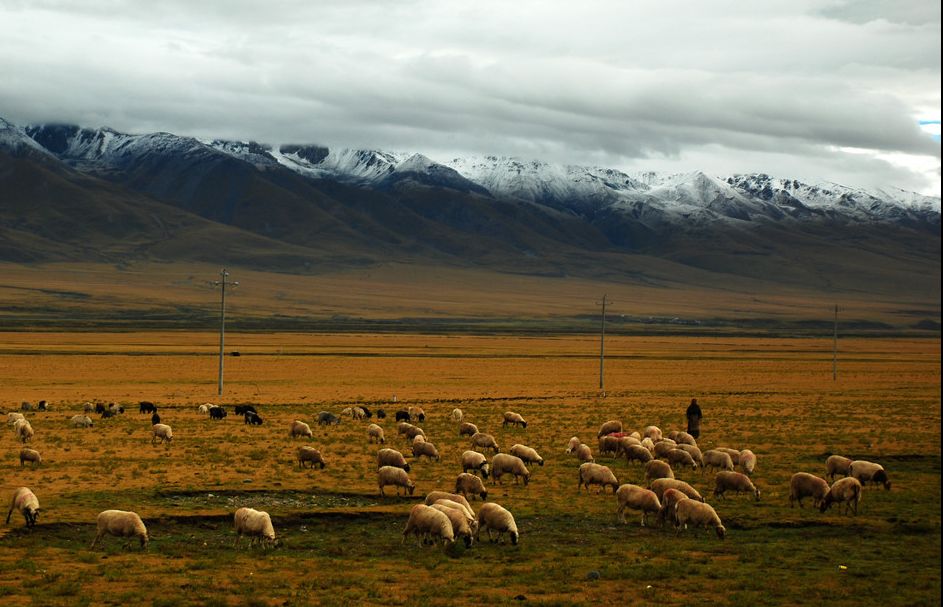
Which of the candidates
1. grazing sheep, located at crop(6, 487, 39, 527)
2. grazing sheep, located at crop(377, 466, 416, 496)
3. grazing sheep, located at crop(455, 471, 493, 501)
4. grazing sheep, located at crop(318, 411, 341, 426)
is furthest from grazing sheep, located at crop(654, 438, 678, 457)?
grazing sheep, located at crop(6, 487, 39, 527)

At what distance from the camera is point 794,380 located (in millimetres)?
69000

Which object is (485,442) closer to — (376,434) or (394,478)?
(376,434)

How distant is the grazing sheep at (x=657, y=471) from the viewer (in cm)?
2462

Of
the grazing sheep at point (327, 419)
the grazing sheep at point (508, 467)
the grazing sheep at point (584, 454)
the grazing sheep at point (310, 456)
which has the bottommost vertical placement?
the grazing sheep at point (327, 419)

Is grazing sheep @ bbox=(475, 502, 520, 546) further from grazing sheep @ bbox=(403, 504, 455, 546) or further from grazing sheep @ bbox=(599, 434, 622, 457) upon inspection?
grazing sheep @ bbox=(599, 434, 622, 457)

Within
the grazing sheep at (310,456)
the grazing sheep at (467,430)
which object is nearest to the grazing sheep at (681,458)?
the grazing sheep at (467,430)

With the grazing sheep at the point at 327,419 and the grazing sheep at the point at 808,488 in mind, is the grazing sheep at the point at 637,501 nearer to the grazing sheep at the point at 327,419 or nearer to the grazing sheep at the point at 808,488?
the grazing sheep at the point at 808,488

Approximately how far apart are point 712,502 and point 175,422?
885 inches

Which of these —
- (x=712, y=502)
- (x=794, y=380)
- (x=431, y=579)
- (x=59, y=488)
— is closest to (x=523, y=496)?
(x=712, y=502)

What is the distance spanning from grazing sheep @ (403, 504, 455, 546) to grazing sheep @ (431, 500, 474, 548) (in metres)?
0.14

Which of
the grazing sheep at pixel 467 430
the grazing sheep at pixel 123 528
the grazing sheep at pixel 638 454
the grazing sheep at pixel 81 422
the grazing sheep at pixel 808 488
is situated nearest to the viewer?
the grazing sheep at pixel 123 528

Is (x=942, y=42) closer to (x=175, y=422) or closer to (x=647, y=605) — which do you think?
(x=647, y=605)

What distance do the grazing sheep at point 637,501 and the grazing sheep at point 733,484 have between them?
3.18m

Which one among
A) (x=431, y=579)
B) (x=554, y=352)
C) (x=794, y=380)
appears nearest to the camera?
(x=431, y=579)
